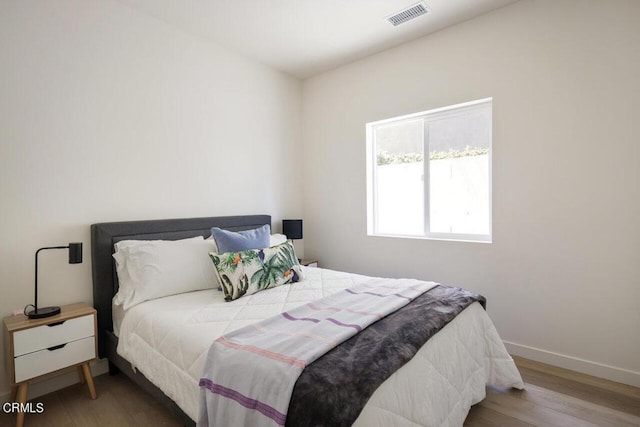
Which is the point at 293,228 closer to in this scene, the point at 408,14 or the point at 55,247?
the point at 55,247

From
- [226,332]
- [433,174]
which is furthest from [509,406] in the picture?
[433,174]

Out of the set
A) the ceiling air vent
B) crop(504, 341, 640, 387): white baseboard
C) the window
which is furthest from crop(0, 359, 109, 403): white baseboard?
the ceiling air vent

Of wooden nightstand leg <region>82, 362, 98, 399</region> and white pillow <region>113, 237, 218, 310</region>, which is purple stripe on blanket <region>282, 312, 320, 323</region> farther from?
wooden nightstand leg <region>82, 362, 98, 399</region>

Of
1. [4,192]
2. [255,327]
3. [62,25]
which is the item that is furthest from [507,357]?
[62,25]

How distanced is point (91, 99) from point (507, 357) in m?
3.29

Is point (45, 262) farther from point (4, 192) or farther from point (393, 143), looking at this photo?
point (393, 143)

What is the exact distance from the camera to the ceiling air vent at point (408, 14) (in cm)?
252

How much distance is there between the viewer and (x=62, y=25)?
2.19m

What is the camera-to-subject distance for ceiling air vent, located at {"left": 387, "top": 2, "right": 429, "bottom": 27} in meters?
2.52

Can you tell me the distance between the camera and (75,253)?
1.96m

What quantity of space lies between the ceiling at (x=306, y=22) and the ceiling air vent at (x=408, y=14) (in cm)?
4

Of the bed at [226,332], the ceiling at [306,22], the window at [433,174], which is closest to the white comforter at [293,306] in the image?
the bed at [226,332]

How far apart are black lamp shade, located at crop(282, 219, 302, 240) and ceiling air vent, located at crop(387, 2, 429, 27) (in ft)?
6.79

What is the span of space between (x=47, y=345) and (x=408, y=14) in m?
3.38
